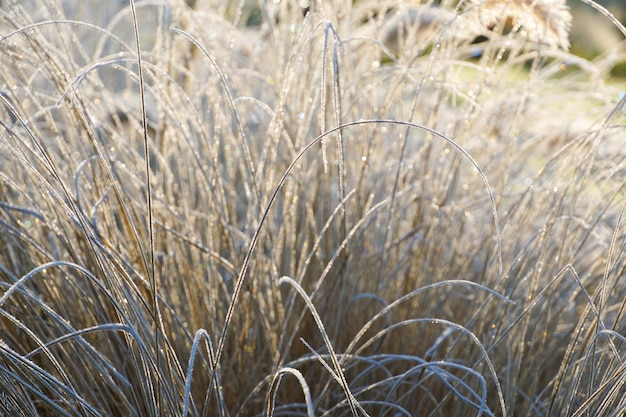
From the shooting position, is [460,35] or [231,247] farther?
[460,35]

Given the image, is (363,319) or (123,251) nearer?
(123,251)

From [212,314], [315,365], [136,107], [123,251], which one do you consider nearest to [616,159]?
[315,365]

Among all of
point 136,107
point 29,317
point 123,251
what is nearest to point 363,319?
point 123,251

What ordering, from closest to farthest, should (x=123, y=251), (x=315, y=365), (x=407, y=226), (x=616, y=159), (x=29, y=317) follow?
1. (x=29, y=317)
2. (x=123, y=251)
3. (x=315, y=365)
4. (x=616, y=159)
5. (x=407, y=226)

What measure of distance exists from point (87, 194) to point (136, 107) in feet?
4.17

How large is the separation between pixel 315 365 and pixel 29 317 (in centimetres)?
53

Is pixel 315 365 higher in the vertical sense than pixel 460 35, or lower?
lower

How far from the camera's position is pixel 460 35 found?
162 cm

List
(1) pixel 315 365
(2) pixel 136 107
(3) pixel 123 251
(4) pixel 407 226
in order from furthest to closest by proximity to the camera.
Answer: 1. (2) pixel 136 107
2. (4) pixel 407 226
3. (1) pixel 315 365
4. (3) pixel 123 251

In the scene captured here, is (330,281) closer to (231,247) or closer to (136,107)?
(231,247)

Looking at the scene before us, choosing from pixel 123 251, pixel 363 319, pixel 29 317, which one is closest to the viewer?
pixel 29 317

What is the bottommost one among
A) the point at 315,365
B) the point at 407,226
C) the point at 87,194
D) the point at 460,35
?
the point at 315,365

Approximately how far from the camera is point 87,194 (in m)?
1.39

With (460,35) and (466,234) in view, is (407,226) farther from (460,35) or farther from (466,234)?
(460,35)
